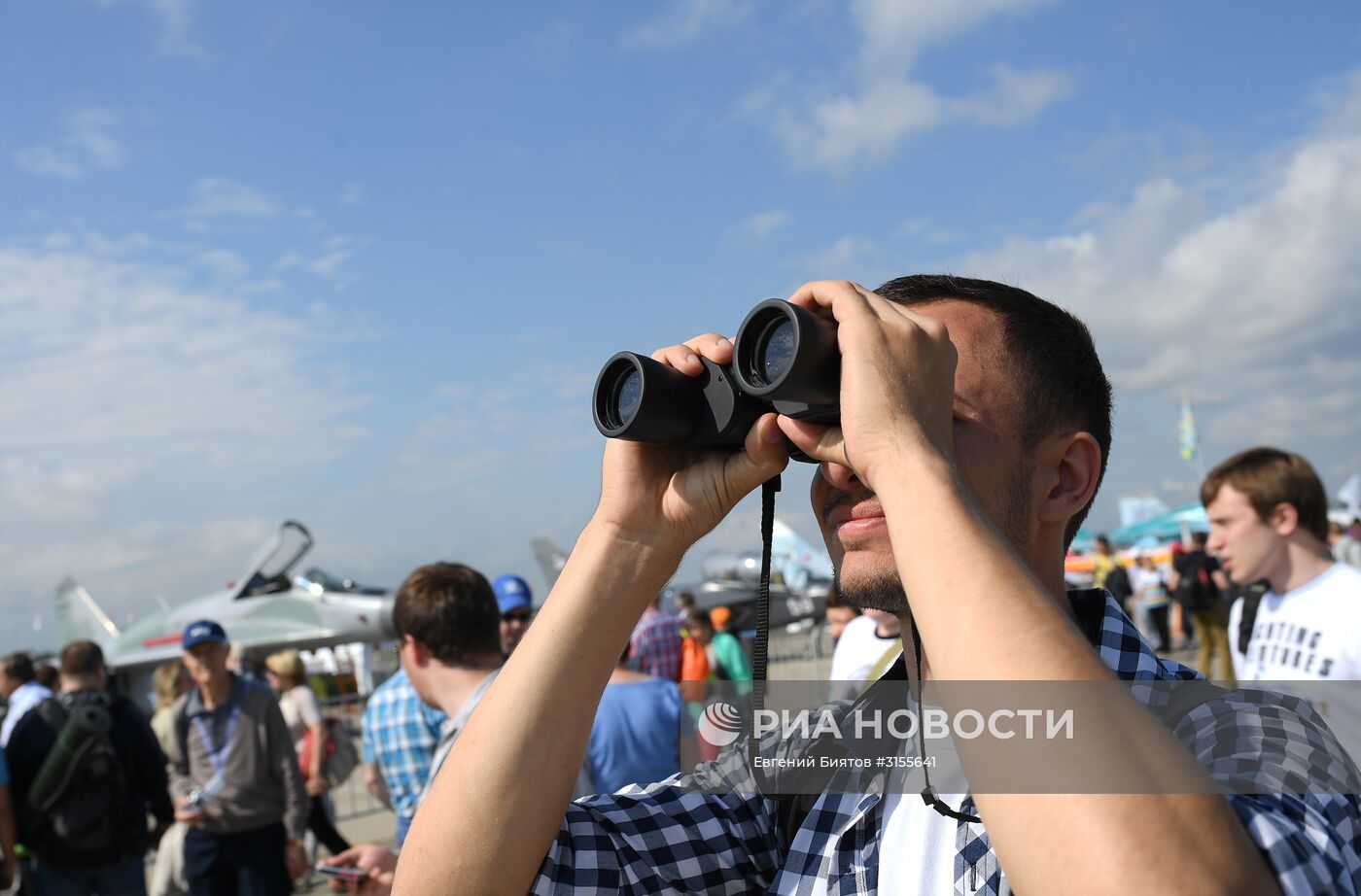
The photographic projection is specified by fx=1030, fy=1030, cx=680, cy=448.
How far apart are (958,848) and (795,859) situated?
0.87ft

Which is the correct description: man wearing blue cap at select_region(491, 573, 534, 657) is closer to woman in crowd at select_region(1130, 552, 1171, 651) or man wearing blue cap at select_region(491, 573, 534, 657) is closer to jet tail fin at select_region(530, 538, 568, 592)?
woman in crowd at select_region(1130, 552, 1171, 651)

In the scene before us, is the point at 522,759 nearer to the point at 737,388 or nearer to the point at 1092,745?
the point at 737,388

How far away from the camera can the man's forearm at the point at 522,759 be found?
1.43 m

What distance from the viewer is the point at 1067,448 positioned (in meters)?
1.53

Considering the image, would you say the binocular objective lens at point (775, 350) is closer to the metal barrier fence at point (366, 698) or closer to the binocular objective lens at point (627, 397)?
the binocular objective lens at point (627, 397)

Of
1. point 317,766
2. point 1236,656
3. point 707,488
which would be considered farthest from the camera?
point 317,766

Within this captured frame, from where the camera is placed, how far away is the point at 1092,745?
0.97m

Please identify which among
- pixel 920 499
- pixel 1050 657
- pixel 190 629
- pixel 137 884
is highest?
pixel 920 499

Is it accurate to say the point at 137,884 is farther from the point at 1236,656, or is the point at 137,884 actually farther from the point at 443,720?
the point at 1236,656

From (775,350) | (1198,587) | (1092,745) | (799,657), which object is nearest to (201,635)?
(775,350)

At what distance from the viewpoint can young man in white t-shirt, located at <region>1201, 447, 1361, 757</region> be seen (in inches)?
152

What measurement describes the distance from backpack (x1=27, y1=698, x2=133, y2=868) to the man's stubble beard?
528cm

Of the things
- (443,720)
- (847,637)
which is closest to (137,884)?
(443,720)

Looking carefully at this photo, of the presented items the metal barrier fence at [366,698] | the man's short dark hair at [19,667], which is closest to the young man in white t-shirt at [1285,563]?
the metal barrier fence at [366,698]
